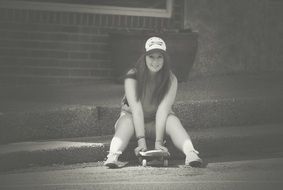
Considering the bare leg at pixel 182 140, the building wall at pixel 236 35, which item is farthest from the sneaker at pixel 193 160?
the building wall at pixel 236 35

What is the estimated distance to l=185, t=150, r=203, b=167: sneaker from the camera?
7.18 metres

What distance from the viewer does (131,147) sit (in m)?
7.77

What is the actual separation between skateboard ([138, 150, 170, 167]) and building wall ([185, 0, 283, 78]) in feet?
13.3

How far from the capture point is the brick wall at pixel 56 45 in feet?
33.8

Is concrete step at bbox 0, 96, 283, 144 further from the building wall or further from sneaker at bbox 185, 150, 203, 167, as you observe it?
the building wall

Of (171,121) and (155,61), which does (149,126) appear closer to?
(171,121)

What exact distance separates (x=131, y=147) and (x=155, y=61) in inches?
36.0

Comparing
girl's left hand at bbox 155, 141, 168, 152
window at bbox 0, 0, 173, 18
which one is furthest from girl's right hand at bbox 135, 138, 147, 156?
window at bbox 0, 0, 173, 18

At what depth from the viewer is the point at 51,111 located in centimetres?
796

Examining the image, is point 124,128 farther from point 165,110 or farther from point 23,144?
point 23,144

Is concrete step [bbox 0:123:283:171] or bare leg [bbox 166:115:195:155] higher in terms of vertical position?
bare leg [bbox 166:115:195:155]

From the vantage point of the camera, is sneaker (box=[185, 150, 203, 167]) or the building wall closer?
sneaker (box=[185, 150, 203, 167])

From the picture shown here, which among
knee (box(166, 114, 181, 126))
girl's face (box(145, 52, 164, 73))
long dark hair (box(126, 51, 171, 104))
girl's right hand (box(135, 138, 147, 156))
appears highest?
girl's face (box(145, 52, 164, 73))

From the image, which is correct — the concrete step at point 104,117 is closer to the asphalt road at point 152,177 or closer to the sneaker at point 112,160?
the asphalt road at point 152,177
